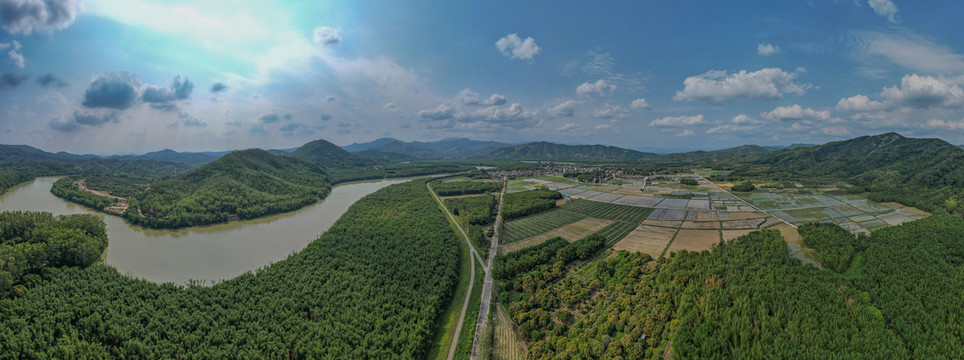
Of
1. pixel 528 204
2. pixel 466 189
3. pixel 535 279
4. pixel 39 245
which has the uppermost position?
pixel 466 189

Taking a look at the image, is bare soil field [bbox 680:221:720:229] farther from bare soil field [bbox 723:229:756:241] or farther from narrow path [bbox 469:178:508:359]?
narrow path [bbox 469:178:508:359]

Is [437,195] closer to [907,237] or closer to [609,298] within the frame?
[609,298]

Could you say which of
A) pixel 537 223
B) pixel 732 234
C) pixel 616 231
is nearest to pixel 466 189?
pixel 537 223

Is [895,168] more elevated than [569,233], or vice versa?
[895,168]

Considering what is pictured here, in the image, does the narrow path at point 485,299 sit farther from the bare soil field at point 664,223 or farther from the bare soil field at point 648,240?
the bare soil field at point 664,223

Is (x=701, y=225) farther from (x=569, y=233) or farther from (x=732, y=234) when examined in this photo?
(x=569, y=233)

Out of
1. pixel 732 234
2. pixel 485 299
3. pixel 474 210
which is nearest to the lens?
pixel 485 299

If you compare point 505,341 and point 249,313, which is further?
point 505,341
